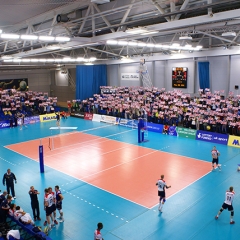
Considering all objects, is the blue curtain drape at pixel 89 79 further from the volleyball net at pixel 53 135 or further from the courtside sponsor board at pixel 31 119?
the volleyball net at pixel 53 135

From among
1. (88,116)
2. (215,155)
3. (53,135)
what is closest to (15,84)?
(88,116)

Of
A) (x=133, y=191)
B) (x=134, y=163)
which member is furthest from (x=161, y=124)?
(x=133, y=191)

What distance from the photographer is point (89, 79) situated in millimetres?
41812

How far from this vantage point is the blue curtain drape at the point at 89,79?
41.2 m

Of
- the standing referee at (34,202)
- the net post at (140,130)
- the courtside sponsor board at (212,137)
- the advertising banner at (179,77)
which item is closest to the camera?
the standing referee at (34,202)

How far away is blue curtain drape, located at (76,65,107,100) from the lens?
41.2 m

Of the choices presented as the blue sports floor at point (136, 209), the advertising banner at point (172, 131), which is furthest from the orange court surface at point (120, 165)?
the advertising banner at point (172, 131)

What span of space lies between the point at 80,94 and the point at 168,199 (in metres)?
30.3

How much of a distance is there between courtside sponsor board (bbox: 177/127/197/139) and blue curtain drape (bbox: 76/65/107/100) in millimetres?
19564

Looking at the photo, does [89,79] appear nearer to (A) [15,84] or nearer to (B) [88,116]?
(B) [88,116]

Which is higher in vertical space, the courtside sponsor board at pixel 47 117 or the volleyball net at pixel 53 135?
the courtside sponsor board at pixel 47 117

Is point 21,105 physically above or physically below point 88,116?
above

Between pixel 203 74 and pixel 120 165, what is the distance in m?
17.1

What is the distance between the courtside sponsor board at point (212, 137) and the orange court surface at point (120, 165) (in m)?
5.17
